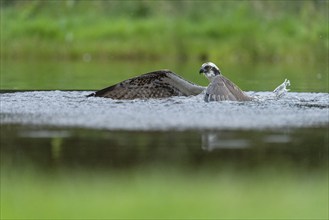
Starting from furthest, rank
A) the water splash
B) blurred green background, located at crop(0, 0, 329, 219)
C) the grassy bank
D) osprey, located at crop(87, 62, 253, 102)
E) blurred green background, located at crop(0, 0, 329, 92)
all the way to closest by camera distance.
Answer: the grassy bank → blurred green background, located at crop(0, 0, 329, 92) → osprey, located at crop(87, 62, 253, 102) → the water splash → blurred green background, located at crop(0, 0, 329, 219)

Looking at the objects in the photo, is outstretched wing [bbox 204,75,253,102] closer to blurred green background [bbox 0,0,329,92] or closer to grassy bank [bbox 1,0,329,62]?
blurred green background [bbox 0,0,329,92]

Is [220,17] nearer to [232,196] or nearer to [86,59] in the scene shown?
[86,59]

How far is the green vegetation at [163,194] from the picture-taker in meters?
6.04

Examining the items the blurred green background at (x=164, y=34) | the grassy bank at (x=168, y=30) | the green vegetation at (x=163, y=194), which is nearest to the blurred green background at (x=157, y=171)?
the green vegetation at (x=163, y=194)

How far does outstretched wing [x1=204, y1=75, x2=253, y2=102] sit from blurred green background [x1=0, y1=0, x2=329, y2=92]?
10930 millimetres

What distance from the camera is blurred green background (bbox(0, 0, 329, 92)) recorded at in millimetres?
25453

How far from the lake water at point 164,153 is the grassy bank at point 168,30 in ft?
42.3

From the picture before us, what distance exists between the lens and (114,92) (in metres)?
12.4

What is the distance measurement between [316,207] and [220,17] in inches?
878

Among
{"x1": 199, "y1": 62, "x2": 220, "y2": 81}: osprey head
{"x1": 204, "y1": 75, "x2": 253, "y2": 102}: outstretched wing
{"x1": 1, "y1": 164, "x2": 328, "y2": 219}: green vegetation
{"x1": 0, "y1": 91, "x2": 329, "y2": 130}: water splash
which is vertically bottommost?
{"x1": 1, "y1": 164, "x2": 328, "y2": 219}: green vegetation

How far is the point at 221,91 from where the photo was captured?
11.7 m

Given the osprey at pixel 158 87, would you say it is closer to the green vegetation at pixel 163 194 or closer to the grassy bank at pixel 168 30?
the green vegetation at pixel 163 194

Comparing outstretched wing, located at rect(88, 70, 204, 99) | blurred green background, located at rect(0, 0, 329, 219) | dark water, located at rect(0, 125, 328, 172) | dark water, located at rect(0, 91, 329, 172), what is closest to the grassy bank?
blurred green background, located at rect(0, 0, 329, 219)

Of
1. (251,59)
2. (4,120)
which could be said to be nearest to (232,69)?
(251,59)
